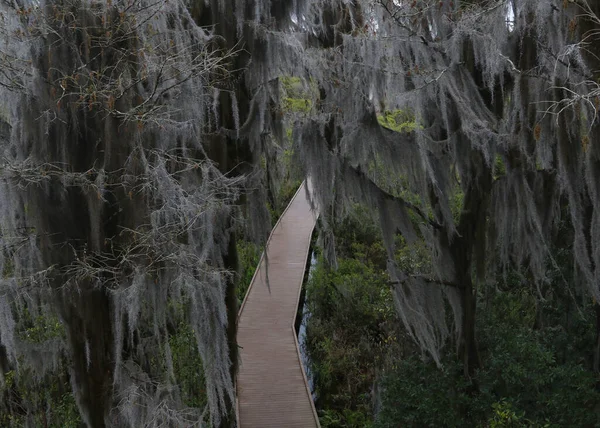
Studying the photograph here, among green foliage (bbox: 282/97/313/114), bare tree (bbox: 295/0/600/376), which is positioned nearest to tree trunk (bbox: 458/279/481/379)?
bare tree (bbox: 295/0/600/376)

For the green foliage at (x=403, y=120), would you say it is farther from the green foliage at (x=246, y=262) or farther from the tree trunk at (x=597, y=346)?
the green foliage at (x=246, y=262)

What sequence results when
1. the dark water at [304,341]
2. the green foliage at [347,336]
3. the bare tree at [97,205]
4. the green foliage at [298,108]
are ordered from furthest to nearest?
the dark water at [304,341], the green foliage at [347,336], the green foliage at [298,108], the bare tree at [97,205]

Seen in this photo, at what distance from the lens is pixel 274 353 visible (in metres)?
9.15

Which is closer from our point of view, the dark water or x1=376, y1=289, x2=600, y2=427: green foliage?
x1=376, y1=289, x2=600, y2=427: green foliage

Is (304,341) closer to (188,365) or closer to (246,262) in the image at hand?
(246,262)

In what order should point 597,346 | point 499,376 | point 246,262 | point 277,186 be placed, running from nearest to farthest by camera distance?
point 597,346, point 499,376, point 277,186, point 246,262


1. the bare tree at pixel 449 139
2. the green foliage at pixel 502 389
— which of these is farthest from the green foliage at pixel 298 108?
the green foliage at pixel 502 389

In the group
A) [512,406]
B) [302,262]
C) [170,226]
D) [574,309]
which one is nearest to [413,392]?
[512,406]

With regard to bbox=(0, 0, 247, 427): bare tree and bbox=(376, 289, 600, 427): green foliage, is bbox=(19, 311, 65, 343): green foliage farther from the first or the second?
bbox=(376, 289, 600, 427): green foliage

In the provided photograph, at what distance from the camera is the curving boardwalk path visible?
7.61 meters

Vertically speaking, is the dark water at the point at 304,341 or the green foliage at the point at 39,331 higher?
the green foliage at the point at 39,331

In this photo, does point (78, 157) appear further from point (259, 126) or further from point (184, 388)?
point (184, 388)

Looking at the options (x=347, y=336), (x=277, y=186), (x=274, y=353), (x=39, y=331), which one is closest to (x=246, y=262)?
(x=347, y=336)

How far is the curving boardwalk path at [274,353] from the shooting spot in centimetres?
761
